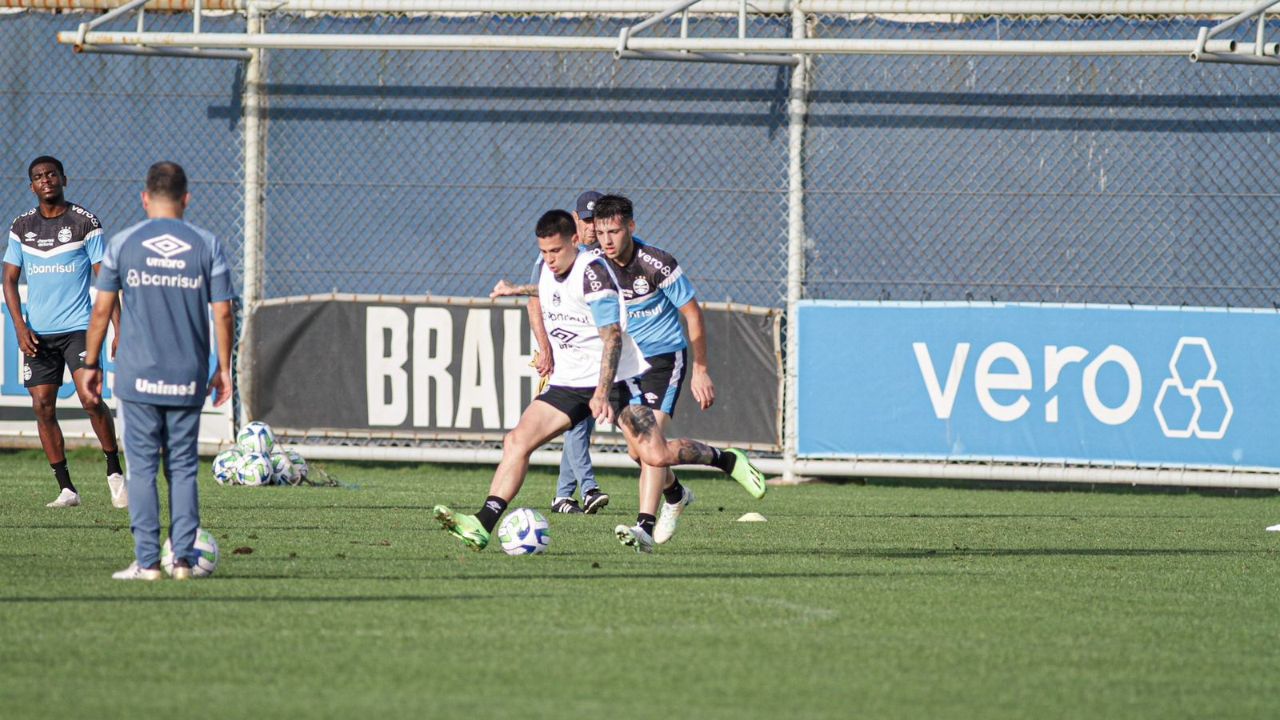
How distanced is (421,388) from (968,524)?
565cm

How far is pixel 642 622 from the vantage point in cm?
707

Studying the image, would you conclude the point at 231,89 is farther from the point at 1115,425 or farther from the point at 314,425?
the point at 1115,425

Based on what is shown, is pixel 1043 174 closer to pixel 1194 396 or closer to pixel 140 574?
pixel 1194 396

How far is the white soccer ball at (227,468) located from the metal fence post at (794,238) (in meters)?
4.54

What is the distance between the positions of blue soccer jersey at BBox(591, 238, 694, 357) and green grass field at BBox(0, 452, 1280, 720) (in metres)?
1.15

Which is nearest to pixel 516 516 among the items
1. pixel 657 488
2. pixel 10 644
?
pixel 657 488

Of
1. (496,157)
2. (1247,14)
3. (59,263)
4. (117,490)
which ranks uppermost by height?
(1247,14)

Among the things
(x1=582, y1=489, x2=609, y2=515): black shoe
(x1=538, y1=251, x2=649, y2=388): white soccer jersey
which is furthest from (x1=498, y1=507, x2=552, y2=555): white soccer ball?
(x1=582, y1=489, x2=609, y2=515): black shoe

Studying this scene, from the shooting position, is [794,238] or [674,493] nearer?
[674,493]

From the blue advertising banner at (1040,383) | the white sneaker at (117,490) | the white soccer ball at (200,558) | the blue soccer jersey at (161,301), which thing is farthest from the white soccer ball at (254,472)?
the blue soccer jersey at (161,301)

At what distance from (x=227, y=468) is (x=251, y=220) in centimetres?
306

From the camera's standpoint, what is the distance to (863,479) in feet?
53.5

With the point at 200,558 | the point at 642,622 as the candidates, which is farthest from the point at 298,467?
the point at 642,622

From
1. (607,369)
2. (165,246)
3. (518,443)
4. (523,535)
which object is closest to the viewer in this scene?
(165,246)
